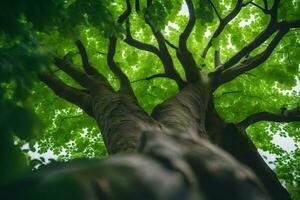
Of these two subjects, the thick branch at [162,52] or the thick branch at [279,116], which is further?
the thick branch at [279,116]

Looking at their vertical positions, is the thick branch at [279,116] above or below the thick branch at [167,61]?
below

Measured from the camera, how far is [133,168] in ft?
4.66

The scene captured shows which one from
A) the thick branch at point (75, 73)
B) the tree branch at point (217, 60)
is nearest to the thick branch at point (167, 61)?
the thick branch at point (75, 73)

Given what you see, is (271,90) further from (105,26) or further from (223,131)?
(105,26)

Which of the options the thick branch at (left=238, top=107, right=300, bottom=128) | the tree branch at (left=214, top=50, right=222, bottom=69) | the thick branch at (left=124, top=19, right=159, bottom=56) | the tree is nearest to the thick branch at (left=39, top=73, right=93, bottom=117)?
the tree

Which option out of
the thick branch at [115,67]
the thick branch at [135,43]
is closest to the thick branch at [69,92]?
the thick branch at [115,67]

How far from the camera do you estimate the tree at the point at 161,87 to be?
5.01 feet

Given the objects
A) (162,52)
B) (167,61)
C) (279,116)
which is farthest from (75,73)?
(279,116)

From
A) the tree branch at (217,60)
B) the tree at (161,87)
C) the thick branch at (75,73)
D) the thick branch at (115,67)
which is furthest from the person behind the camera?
the tree branch at (217,60)

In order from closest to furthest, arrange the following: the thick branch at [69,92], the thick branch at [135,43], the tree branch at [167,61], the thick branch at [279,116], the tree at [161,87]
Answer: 1. the tree at [161,87]
2. the thick branch at [69,92]
3. the thick branch at [135,43]
4. the tree branch at [167,61]
5. the thick branch at [279,116]

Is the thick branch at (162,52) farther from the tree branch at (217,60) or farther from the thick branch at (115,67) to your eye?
the tree branch at (217,60)

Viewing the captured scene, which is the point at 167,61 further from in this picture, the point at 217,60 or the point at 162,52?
the point at 217,60

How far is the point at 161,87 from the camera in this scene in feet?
38.0

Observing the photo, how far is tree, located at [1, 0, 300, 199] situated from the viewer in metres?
1.53
